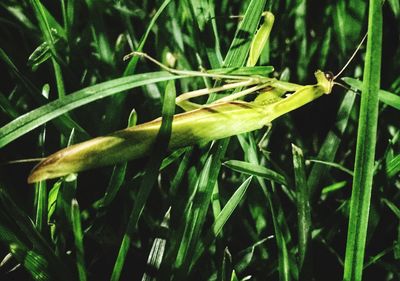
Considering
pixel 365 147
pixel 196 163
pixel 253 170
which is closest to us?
pixel 365 147

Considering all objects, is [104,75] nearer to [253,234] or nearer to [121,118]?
[121,118]

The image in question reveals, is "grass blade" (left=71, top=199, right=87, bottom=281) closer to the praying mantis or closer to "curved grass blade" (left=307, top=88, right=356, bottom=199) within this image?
the praying mantis

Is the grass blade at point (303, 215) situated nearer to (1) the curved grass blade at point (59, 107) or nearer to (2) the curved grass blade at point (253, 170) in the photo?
(2) the curved grass blade at point (253, 170)

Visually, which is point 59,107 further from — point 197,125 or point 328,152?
point 328,152

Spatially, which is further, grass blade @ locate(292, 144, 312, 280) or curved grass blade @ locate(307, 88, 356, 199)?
curved grass blade @ locate(307, 88, 356, 199)

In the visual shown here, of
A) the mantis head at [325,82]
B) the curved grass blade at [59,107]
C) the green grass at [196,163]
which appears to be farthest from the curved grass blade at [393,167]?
the curved grass blade at [59,107]

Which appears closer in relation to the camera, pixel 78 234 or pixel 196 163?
pixel 78 234

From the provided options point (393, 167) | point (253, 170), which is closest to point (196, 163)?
point (253, 170)

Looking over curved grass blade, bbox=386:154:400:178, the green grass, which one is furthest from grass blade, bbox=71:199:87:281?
curved grass blade, bbox=386:154:400:178
